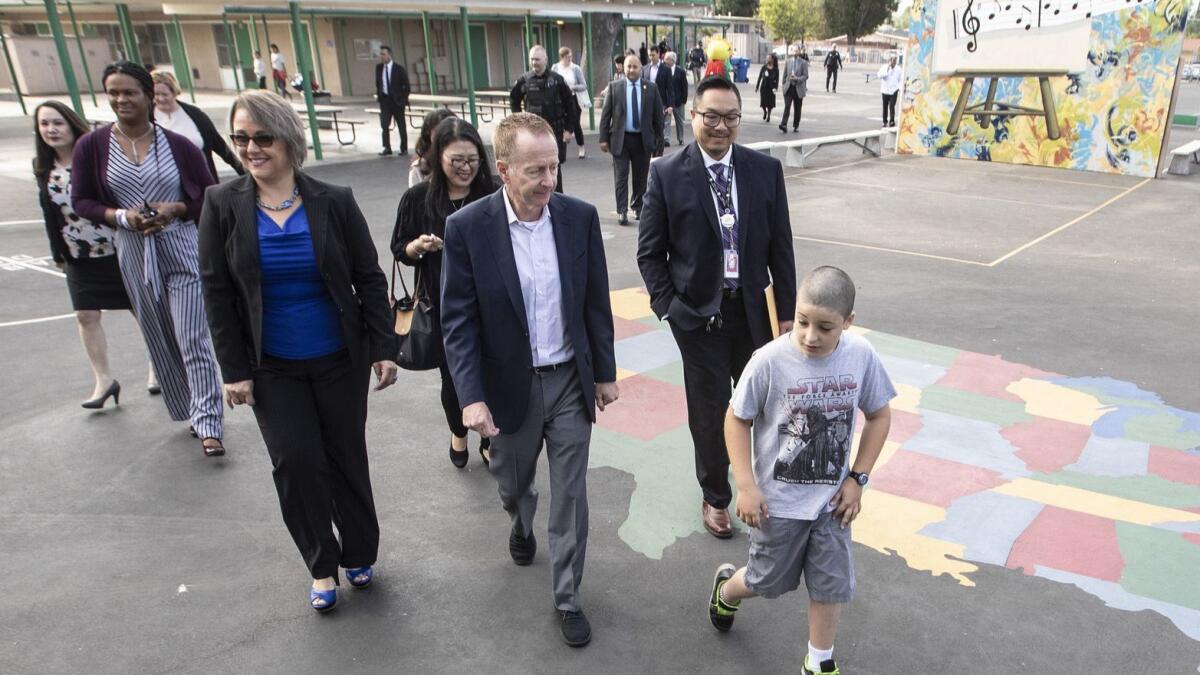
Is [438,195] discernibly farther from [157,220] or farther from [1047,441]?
[1047,441]

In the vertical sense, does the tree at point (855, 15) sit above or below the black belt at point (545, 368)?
above

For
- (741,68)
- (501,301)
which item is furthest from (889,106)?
(501,301)

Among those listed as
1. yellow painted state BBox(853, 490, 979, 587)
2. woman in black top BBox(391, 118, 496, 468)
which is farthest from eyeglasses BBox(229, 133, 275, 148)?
yellow painted state BBox(853, 490, 979, 587)

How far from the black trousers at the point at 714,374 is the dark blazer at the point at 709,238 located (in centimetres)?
7

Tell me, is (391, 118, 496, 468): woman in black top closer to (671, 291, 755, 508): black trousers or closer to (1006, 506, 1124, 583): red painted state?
(671, 291, 755, 508): black trousers

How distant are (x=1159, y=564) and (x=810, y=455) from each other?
194 centimetres

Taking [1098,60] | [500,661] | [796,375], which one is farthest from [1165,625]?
[1098,60]

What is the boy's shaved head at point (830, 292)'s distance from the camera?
219 centimetres

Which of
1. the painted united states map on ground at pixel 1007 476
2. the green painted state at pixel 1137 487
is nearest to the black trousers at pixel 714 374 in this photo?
the painted united states map on ground at pixel 1007 476

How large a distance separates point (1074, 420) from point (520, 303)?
3585mm

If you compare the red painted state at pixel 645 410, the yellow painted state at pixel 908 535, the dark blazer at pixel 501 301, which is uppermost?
the dark blazer at pixel 501 301

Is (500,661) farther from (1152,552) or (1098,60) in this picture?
(1098,60)

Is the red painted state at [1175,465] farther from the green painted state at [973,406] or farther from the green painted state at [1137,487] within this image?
the green painted state at [973,406]

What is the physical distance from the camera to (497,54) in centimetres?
3209
